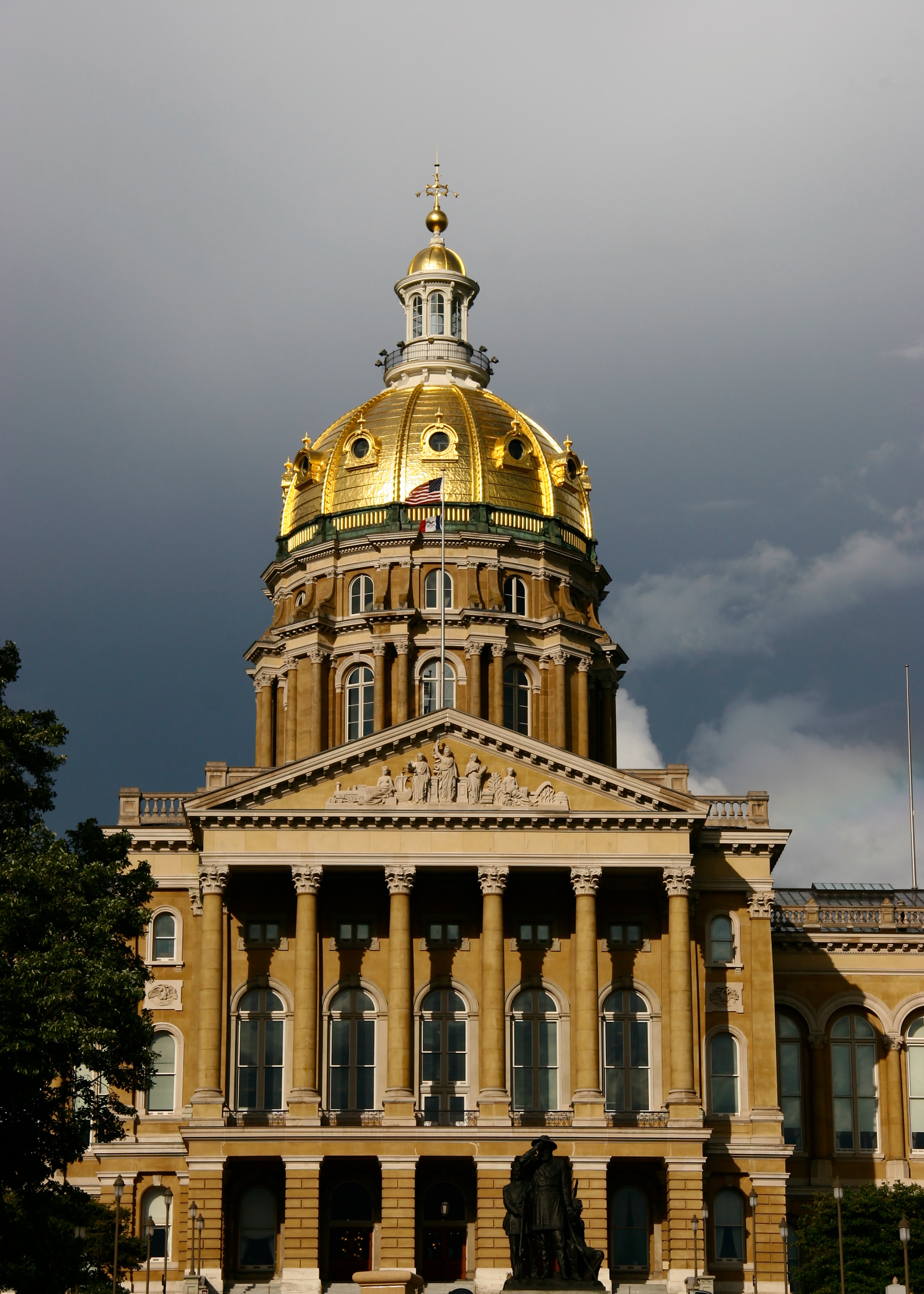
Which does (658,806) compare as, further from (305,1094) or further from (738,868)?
(305,1094)

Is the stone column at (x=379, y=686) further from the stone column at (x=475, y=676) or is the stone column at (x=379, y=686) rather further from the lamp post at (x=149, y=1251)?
the lamp post at (x=149, y=1251)

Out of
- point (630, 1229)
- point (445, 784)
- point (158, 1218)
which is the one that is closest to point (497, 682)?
point (445, 784)

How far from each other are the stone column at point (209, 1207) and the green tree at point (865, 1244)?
17815 millimetres

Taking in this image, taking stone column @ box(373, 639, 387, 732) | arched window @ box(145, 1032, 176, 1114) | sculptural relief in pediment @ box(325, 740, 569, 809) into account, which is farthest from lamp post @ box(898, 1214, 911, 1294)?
stone column @ box(373, 639, 387, 732)

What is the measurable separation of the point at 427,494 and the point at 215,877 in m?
19.1

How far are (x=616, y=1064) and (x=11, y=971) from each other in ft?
89.6

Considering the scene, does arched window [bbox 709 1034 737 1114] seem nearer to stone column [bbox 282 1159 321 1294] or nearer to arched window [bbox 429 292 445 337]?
stone column [bbox 282 1159 321 1294]

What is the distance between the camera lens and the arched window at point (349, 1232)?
2842 inches

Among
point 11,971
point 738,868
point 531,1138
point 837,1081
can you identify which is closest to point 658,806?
point 738,868

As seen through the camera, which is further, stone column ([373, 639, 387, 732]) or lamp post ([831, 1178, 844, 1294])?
stone column ([373, 639, 387, 732])

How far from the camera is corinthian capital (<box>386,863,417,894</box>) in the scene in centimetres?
7175

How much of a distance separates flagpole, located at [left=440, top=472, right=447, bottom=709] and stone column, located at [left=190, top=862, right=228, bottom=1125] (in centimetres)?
1282

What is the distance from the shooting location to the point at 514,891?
7500 cm

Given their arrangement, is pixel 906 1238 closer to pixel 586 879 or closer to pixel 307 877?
pixel 586 879
